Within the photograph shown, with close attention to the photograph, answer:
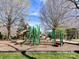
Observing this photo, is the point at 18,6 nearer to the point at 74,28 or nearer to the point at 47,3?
the point at 47,3

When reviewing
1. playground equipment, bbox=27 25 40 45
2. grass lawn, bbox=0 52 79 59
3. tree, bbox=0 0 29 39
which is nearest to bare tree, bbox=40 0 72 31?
tree, bbox=0 0 29 39

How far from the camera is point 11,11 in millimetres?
37375

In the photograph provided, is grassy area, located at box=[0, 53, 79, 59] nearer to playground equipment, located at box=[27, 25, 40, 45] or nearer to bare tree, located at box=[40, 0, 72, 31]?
playground equipment, located at box=[27, 25, 40, 45]

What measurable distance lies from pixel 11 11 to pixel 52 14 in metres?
9.64

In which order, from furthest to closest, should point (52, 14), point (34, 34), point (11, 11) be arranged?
point (52, 14) < point (11, 11) < point (34, 34)

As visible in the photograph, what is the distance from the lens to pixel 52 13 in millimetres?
42781

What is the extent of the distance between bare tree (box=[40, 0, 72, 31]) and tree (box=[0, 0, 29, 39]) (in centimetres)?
587

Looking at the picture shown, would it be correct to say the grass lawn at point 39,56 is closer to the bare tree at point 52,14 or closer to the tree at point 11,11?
the tree at point 11,11

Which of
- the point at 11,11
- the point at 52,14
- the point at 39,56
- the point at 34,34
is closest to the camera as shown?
the point at 39,56

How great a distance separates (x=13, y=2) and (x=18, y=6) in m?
1.17

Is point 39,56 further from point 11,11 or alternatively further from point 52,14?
point 52,14

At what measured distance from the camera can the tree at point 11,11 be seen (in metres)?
36.9

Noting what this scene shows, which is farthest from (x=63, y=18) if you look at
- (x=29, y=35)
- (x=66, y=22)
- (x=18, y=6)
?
(x=29, y=35)

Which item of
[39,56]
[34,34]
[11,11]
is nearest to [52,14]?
[11,11]
